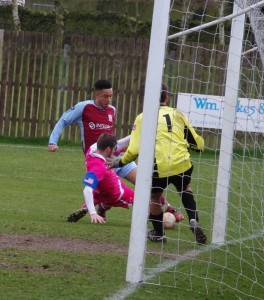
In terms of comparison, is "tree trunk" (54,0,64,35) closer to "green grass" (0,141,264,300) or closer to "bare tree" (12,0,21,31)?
"bare tree" (12,0,21,31)

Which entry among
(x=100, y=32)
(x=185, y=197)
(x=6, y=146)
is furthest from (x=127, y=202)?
(x=100, y=32)

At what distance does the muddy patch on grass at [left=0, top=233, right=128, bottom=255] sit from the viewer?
977 centimetres

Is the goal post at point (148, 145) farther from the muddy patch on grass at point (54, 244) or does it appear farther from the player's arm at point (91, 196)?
the player's arm at point (91, 196)

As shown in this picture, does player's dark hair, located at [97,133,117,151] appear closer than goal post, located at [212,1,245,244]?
No

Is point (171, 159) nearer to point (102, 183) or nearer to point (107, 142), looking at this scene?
point (107, 142)

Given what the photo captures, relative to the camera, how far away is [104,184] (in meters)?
12.0

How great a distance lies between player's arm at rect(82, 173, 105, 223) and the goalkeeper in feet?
3.28

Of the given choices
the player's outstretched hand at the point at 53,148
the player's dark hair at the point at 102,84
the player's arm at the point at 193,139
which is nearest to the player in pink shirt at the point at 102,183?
the player's outstretched hand at the point at 53,148

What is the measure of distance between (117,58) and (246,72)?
9.54m

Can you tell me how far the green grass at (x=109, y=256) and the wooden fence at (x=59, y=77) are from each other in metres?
8.18

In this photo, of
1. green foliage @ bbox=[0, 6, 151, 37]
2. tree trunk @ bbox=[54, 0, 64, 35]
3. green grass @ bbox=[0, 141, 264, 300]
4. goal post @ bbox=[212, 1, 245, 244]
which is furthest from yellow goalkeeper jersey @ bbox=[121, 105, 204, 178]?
green foliage @ bbox=[0, 6, 151, 37]

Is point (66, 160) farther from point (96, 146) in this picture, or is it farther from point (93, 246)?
point (93, 246)

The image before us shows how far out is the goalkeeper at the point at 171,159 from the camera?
396 inches

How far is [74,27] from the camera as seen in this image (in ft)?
141
